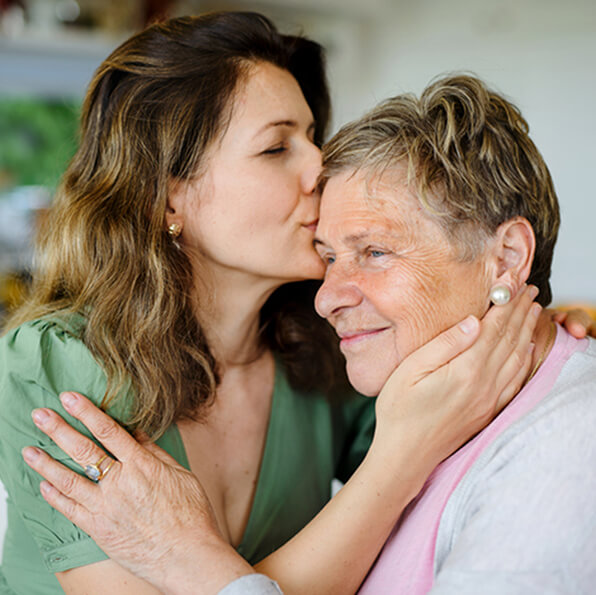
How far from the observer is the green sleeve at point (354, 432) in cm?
181

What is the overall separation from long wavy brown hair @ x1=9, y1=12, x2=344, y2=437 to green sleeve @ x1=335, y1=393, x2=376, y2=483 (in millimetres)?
468

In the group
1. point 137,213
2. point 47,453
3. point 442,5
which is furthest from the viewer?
point 442,5

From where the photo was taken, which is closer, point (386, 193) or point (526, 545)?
point (526, 545)

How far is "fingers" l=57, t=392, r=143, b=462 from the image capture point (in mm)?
1189

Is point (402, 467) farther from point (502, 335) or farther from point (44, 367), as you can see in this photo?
point (44, 367)

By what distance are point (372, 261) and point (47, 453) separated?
27.5 inches

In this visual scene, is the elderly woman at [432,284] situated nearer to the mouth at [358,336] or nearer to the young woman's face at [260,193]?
the mouth at [358,336]

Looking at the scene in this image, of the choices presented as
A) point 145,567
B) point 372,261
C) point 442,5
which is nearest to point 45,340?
point 145,567

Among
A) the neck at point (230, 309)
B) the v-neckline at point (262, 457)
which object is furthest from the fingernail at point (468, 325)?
the v-neckline at point (262, 457)

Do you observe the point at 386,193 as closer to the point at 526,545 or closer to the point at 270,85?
the point at 270,85

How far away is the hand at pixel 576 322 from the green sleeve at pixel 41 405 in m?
0.93

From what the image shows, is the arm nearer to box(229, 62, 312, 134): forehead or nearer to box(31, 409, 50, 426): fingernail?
box(31, 409, 50, 426): fingernail

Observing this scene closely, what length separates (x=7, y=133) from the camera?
4.97 meters

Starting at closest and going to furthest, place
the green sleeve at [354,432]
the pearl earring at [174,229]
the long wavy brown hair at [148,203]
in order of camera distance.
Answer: the long wavy brown hair at [148,203] → the pearl earring at [174,229] → the green sleeve at [354,432]
